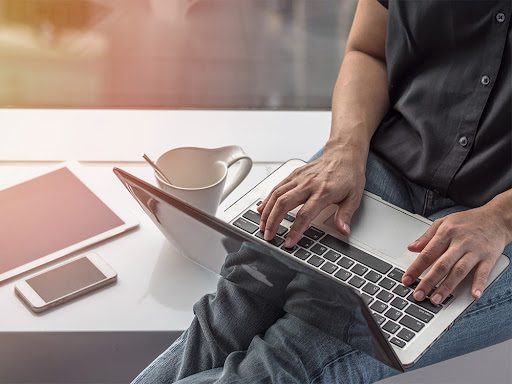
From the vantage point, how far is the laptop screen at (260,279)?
0.92 meters

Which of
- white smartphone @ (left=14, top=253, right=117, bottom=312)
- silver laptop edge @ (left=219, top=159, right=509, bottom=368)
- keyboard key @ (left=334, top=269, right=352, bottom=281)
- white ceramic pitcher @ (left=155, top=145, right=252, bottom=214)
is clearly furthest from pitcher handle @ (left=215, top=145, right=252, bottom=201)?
keyboard key @ (left=334, top=269, right=352, bottom=281)

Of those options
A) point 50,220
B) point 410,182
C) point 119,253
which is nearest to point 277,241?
point 410,182

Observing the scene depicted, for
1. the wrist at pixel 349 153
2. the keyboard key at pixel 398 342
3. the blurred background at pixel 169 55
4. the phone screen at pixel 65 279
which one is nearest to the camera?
the keyboard key at pixel 398 342

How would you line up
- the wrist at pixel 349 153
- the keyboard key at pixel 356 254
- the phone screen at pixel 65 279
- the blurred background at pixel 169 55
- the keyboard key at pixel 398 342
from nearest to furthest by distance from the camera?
1. the keyboard key at pixel 398 342
2. the keyboard key at pixel 356 254
3. the wrist at pixel 349 153
4. the phone screen at pixel 65 279
5. the blurred background at pixel 169 55

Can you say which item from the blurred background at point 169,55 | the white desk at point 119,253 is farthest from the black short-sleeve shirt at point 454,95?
the blurred background at point 169,55

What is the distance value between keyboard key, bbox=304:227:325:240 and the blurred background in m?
0.65

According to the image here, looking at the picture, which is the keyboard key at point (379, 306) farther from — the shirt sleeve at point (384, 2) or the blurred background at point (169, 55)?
the blurred background at point (169, 55)

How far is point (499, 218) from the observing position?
1.13 metres

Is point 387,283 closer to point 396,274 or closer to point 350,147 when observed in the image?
point 396,274

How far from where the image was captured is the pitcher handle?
1401mm

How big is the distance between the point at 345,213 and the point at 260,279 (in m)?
0.20

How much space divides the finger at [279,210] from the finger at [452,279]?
0.22 metres

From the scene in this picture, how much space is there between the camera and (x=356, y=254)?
115 cm

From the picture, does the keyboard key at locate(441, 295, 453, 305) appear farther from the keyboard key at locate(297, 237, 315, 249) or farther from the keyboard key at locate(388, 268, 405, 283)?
the keyboard key at locate(297, 237, 315, 249)
